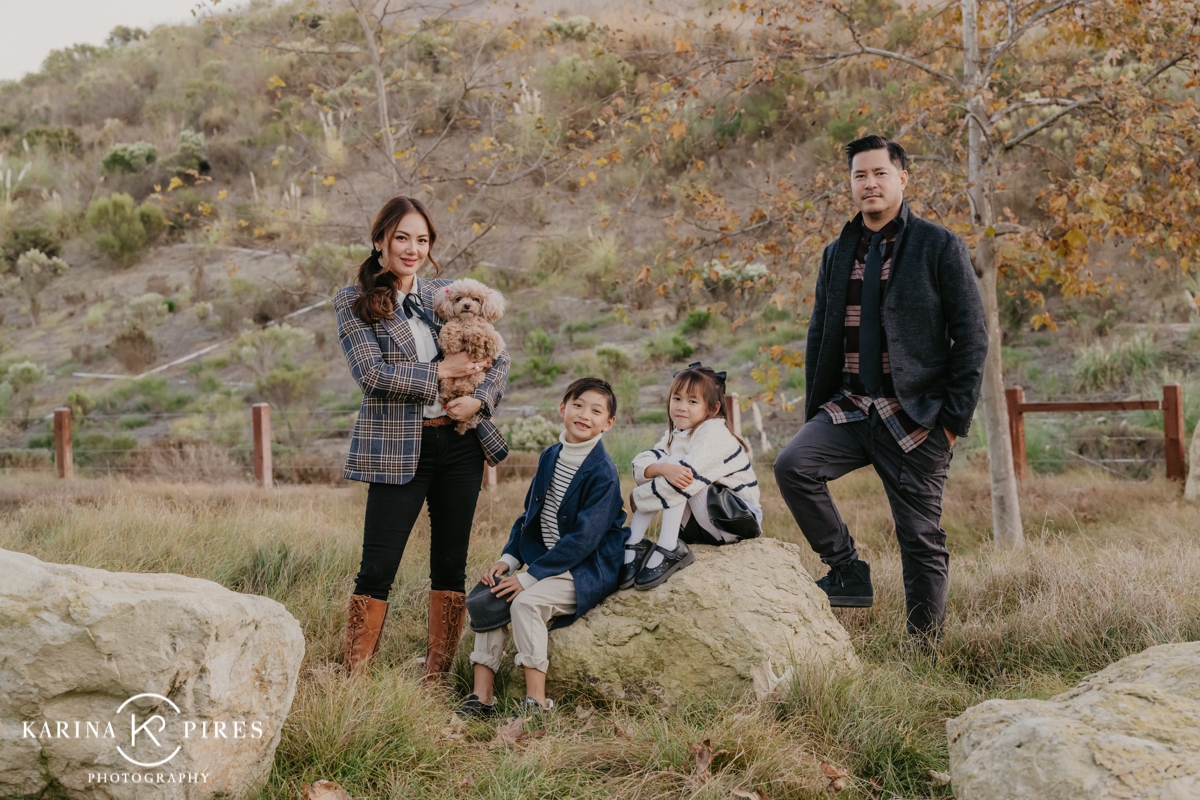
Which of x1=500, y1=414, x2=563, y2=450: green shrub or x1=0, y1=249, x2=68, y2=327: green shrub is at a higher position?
x1=0, y1=249, x2=68, y2=327: green shrub

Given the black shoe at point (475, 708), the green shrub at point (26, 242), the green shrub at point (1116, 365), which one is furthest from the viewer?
the green shrub at point (26, 242)

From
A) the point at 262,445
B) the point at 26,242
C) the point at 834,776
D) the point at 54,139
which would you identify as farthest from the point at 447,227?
the point at 54,139

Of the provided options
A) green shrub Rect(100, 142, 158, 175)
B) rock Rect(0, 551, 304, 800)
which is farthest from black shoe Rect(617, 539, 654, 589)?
green shrub Rect(100, 142, 158, 175)

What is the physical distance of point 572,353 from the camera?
655 inches

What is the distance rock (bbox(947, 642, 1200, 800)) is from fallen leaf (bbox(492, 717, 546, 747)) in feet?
4.77

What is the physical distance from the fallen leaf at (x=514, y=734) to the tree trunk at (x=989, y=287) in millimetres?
4205

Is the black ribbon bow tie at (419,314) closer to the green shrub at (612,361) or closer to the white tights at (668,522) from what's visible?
the white tights at (668,522)

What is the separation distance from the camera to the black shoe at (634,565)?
3.79 meters

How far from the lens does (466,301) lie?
3.89m

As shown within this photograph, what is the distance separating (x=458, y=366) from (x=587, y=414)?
575 millimetres

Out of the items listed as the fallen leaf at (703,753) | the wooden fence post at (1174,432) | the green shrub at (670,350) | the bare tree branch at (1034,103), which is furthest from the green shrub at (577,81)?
the fallen leaf at (703,753)

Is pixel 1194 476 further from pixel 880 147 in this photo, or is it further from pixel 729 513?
pixel 729 513

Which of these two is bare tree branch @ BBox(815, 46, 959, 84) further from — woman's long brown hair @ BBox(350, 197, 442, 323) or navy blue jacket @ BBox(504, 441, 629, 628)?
navy blue jacket @ BBox(504, 441, 629, 628)

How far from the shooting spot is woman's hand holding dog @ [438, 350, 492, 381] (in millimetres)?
3768
